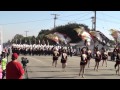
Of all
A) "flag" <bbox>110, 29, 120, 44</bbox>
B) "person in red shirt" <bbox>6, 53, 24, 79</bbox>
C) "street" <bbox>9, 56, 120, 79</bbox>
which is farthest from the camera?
"flag" <bbox>110, 29, 120, 44</bbox>

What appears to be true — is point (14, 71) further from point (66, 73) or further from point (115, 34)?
point (115, 34)

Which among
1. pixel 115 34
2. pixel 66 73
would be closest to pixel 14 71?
pixel 66 73

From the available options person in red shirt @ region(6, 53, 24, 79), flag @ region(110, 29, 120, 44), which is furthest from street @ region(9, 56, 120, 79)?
person in red shirt @ region(6, 53, 24, 79)

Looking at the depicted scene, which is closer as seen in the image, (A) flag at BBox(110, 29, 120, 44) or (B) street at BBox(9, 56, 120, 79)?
(B) street at BBox(9, 56, 120, 79)

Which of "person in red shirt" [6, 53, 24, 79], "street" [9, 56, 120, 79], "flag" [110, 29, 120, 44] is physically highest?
"flag" [110, 29, 120, 44]

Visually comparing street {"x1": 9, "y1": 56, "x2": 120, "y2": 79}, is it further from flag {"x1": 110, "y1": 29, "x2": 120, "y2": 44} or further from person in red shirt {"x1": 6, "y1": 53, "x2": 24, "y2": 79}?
person in red shirt {"x1": 6, "y1": 53, "x2": 24, "y2": 79}

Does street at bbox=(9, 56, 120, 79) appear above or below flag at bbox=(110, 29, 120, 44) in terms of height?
below
